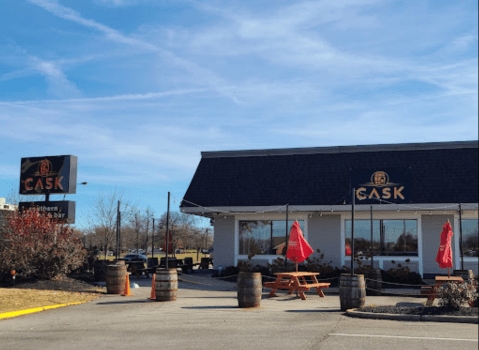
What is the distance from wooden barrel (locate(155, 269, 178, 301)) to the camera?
15.2 metres

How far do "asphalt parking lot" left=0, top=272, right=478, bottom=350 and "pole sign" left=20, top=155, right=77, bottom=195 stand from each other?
35.1ft

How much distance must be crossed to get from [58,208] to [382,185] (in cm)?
1462

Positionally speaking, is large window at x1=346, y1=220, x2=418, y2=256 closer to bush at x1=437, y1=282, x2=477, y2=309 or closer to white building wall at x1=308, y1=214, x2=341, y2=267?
white building wall at x1=308, y1=214, x2=341, y2=267

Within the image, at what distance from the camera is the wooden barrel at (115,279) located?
56.0ft

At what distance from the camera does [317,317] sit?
12047 mm

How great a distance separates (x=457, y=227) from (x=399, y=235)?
7.85 ft

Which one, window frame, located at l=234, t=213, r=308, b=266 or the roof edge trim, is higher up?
the roof edge trim

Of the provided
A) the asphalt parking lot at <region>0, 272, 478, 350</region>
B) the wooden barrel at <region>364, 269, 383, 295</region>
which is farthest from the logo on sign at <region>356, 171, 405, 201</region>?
the asphalt parking lot at <region>0, 272, 478, 350</region>

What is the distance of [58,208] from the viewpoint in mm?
23641

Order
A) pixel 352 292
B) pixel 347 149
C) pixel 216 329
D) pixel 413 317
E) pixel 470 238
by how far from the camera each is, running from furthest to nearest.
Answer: pixel 347 149, pixel 470 238, pixel 352 292, pixel 413 317, pixel 216 329

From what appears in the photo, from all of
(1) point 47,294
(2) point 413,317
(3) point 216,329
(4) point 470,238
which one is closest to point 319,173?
(4) point 470,238

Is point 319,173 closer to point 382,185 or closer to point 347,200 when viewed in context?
point 347,200

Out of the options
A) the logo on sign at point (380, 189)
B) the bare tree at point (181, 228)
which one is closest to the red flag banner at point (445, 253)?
the logo on sign at point (380, 189)

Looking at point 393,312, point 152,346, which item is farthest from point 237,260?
point 152,346
